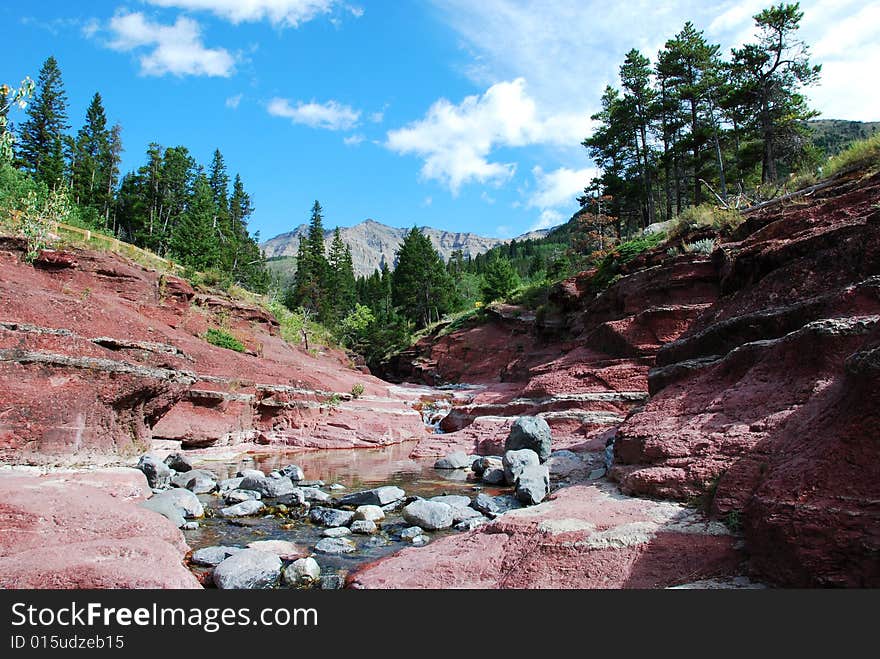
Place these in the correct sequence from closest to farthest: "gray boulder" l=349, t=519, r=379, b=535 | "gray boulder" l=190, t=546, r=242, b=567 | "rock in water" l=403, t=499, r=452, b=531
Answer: "gray boulder" l=190, t=546, r=242, b=567 < "gray boulder" l=349, t=519, r=379, b=535 < "rock in water" l=403, t=499, r=452, b=531

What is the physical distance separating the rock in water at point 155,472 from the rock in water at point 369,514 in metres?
5.40

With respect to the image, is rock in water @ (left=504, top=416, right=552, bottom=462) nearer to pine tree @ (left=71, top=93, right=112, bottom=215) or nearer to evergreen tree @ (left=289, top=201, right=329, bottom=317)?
evergreen tree @ (left=289, top=201, right=329, bottom=317)

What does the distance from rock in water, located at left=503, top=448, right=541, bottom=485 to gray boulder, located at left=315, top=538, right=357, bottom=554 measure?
5683 mm

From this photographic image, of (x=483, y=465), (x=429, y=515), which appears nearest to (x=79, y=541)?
(x=429, y=515)

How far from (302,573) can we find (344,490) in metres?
5.93

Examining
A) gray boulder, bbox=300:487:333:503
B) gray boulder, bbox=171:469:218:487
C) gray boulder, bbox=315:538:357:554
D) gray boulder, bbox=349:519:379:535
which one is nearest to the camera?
gray boulder, bbox=315:538:357:554

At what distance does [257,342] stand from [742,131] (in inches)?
1412

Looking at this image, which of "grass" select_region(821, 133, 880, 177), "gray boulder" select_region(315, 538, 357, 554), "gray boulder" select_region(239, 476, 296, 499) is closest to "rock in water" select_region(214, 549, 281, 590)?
"gray boulder" select_region(315, 538, 357, 554)

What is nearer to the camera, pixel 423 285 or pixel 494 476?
pixel 494 476

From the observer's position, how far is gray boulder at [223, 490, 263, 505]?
34.7 feet

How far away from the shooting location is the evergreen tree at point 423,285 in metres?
70.2

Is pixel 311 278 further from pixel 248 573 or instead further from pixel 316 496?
pixel 248 573

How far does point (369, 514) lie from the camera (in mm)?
9344

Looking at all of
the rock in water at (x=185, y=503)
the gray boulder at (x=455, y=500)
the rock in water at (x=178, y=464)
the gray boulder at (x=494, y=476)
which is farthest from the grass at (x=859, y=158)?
the rock in water at (x=178, y=464)
